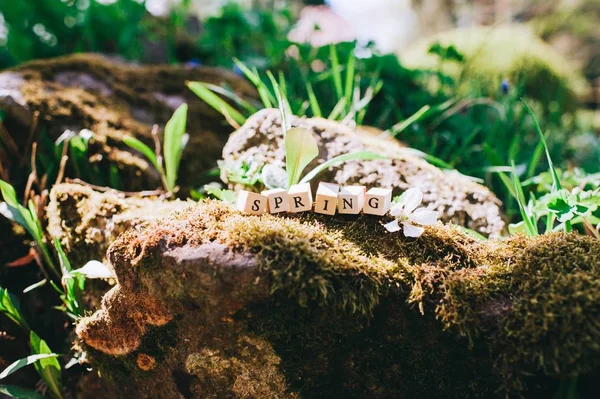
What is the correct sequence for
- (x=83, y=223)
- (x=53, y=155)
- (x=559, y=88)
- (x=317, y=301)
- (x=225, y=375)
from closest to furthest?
(x=317, y=301)
(x=225, y=375)
(x=83, y=223)
(x=53, y=155)
(x=559, y=88)

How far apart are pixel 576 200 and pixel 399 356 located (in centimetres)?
76

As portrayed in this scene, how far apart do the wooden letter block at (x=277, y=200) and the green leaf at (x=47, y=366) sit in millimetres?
1004

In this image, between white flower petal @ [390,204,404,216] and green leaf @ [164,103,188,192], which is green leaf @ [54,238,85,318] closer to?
green leaf @ [164,103,188,192]

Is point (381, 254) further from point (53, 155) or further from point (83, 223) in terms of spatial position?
point (53, 155)

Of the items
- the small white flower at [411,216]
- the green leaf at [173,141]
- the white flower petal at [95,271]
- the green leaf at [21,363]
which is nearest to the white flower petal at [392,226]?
the small white flower at [411,216]

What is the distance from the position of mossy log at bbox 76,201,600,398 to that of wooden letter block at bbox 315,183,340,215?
0.26ft

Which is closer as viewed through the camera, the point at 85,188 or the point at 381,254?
the point at 381,254

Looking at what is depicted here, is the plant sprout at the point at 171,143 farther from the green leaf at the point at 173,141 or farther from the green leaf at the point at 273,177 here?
the green leaf at the point at 273,177

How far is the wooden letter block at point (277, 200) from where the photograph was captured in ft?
5.29

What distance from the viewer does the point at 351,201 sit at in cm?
162

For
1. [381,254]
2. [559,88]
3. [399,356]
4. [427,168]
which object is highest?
[559,88]

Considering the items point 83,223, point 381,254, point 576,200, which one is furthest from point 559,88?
point 83,223

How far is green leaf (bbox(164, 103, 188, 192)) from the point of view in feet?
7.41

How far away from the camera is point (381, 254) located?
1508 millimetres
